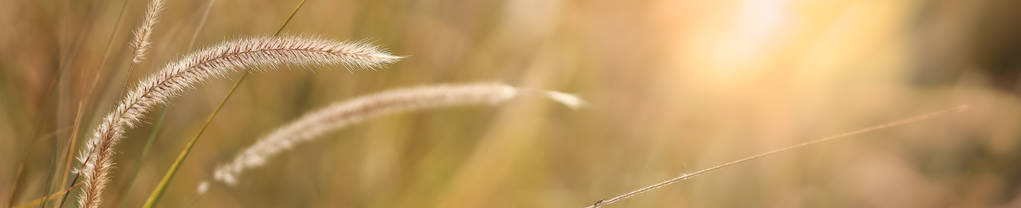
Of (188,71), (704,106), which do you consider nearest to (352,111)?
(188,71)

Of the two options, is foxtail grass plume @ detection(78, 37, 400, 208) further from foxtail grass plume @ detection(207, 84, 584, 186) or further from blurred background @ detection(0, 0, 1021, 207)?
blurred background @ detection(0, 0, 1021, 207)

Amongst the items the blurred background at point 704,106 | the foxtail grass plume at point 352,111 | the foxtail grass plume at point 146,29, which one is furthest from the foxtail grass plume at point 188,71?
the blurred background at point 704,106

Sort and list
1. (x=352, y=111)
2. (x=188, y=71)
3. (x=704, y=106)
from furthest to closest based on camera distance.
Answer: (x=704, y=106)
(x=352, y=111)
(x=188, y=71)

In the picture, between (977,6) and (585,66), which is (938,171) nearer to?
(977,6)

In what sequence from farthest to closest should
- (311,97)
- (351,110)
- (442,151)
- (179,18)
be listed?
(442,151)
(311,97)
(179,18)
(351,110)

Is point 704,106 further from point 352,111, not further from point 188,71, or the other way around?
point 188,71

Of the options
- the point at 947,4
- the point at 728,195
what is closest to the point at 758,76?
the point at 728,195

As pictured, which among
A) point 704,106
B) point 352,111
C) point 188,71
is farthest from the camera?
point 704,106

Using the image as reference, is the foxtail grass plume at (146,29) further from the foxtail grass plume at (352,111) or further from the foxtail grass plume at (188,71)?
the foxtail grass plume at (352,111)
